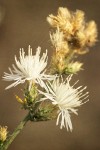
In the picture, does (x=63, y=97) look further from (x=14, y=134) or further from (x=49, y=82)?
(x=14, y=134)

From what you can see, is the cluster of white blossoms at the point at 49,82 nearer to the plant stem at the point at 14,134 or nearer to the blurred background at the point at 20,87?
the plant stem at the point at 14,134

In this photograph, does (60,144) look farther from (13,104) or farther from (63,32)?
(63,32)

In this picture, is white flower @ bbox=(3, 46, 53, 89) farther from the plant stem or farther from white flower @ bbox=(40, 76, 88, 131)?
the plant stem

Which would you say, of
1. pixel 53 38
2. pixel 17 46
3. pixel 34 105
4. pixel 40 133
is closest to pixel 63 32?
pixel 53 38

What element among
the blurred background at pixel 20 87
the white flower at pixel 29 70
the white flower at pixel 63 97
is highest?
the blurred background at pixel 20 87

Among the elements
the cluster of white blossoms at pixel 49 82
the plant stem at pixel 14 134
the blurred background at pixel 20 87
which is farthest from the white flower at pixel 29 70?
the blurred background at pixel 20 87

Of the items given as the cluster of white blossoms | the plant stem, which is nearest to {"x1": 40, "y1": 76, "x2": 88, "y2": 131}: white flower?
the cluster of white blossoms

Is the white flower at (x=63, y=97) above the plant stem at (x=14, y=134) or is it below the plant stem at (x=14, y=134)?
above

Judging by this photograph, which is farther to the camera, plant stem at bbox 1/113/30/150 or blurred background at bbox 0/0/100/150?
blurred background at bbox 0/0/100/150

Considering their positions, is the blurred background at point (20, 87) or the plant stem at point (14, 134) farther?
the blurred background at point (20, 87)
